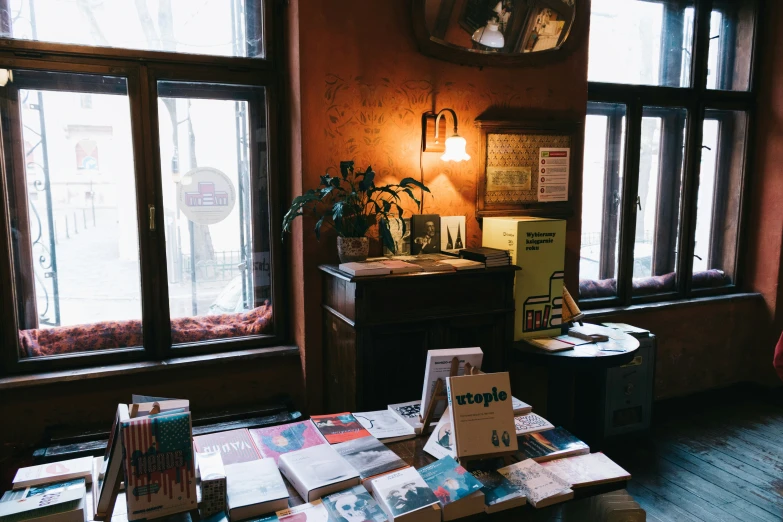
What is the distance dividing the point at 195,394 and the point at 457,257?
1.57 meters

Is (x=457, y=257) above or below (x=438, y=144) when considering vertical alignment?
below

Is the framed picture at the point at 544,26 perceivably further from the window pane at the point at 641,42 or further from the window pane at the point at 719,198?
the window pane at the point at 719,198

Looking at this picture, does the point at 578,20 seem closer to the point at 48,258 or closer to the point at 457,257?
the point at 457,257

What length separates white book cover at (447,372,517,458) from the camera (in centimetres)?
189

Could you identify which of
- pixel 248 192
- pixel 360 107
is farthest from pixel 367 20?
pixel 248 192

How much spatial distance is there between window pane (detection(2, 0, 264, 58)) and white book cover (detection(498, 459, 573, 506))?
2.43 metres

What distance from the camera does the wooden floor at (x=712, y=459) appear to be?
306 cm

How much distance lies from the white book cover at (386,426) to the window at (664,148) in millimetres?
2319

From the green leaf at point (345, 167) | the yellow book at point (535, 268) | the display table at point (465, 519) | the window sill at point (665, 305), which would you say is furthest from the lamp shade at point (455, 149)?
the window sill at point (665, 305)

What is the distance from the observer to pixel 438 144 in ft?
10.5

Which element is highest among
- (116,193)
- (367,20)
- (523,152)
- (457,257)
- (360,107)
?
(367,20)

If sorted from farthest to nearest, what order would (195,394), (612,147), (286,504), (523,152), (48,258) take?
1. (612,147)
2. (523,152)
3. (195,394)
4. (48,258)
5. (286,504)

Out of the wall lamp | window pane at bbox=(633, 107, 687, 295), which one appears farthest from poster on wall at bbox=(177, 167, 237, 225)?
window pane at bbox=(633, 107, 687, 295)

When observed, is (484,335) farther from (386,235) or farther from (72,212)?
(72,212)
